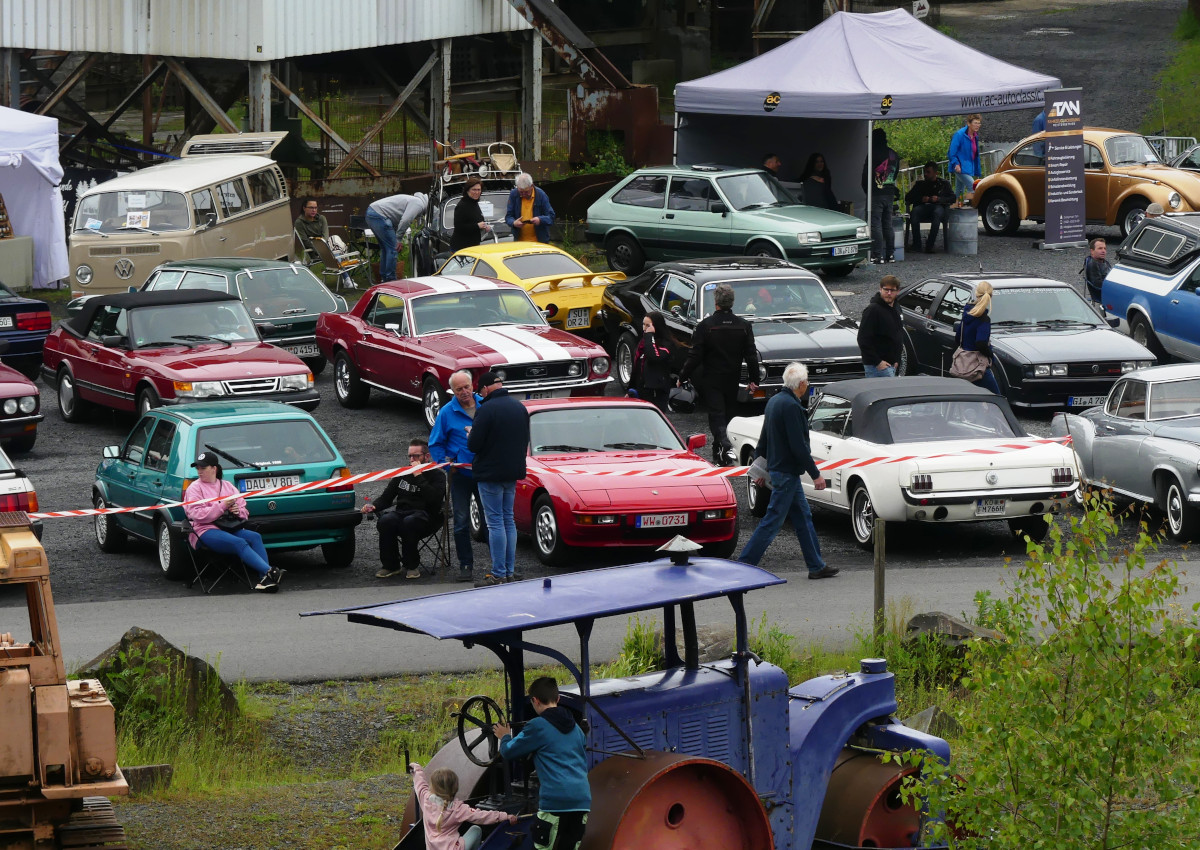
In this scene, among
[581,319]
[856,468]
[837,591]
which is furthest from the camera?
[581,319]

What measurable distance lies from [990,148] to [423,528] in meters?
24.5

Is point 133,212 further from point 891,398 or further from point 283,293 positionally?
point 891,398

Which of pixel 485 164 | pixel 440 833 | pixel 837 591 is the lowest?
pixel 837 591

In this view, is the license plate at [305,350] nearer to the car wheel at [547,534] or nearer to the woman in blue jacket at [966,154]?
the car wheel at [547,534]

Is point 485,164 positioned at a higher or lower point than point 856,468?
higher

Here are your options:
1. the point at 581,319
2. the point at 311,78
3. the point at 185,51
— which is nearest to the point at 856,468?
the point at 581,319

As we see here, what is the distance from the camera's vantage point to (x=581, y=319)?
2211 cm

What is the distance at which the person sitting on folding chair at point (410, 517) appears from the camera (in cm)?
1422

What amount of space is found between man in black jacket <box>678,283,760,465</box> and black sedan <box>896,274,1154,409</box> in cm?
333

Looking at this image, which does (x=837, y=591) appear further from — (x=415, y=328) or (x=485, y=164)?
(x=485, y=164)

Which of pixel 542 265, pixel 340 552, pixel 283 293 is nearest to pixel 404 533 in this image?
pixel 340 552

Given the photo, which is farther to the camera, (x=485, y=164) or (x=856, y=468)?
(x=485, y=164)

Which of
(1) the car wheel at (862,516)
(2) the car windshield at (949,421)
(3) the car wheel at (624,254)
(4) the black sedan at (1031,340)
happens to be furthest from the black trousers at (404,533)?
(3) the car wheel at (624,254)

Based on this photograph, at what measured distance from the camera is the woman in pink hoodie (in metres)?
6.93
